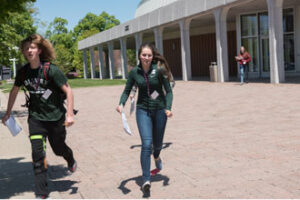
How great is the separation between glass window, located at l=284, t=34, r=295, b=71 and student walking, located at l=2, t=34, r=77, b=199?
2129 centimetres

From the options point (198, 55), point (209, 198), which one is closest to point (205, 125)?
point (209, 198)

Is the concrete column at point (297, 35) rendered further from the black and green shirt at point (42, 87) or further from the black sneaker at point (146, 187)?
the black and green shirt at point (42, 87)

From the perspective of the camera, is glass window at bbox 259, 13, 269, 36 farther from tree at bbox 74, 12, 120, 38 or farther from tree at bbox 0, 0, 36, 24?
tree at bbox 74, 12, 120, 38

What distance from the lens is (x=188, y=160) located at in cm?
538

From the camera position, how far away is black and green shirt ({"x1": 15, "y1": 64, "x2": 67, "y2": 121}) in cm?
396

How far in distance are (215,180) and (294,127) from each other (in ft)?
11.6

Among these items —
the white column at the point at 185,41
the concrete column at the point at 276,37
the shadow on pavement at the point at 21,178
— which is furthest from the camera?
the white column at the point at 185,41

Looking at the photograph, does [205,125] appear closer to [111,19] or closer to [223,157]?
[223,157]

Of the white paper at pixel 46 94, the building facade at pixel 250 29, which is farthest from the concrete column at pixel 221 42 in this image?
the white paper at pixel 46 94

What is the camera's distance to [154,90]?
425 centimetres

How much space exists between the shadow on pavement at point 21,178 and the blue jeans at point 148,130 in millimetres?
905

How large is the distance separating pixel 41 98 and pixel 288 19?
21.6m

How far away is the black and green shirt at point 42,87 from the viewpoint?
3.96 m

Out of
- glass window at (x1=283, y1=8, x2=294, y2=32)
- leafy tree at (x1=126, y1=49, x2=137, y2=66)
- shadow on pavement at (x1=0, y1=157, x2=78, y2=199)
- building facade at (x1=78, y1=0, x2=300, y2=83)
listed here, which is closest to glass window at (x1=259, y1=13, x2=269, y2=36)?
building facade at (x1=78, y1=0, x2=300, y2=83)
